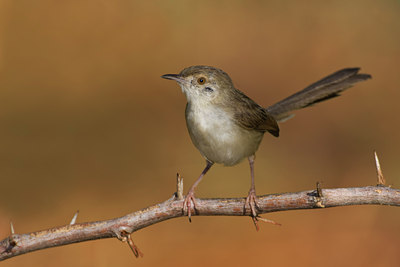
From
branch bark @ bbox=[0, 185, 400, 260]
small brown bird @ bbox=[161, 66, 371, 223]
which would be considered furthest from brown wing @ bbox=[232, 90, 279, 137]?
branch bark @ bbox=[0, 185, 400, 260]

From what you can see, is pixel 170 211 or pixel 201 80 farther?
pixel 201 80

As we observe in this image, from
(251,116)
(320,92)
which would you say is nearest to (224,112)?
(251,116)

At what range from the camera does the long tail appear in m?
4.42

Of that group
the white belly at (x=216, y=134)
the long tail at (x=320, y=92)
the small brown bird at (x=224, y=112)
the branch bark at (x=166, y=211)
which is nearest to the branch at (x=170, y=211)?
the branch bark at (x=166, y=211)

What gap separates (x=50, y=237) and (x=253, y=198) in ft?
5.93

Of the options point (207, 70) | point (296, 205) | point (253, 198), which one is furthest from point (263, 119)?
point (296, 205)

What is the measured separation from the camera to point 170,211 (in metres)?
3.62

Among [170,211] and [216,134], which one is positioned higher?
[216,134]

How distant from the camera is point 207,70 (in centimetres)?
462

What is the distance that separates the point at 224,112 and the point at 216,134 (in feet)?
0.93

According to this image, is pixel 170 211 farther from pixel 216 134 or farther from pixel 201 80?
pixel 201 80

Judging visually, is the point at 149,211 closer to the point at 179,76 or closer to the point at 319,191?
the point at 319,191

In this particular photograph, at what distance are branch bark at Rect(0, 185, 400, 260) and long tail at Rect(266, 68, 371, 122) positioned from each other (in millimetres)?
1539

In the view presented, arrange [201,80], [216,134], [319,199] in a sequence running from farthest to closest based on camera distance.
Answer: [201,80], [216,134], [319,199]
